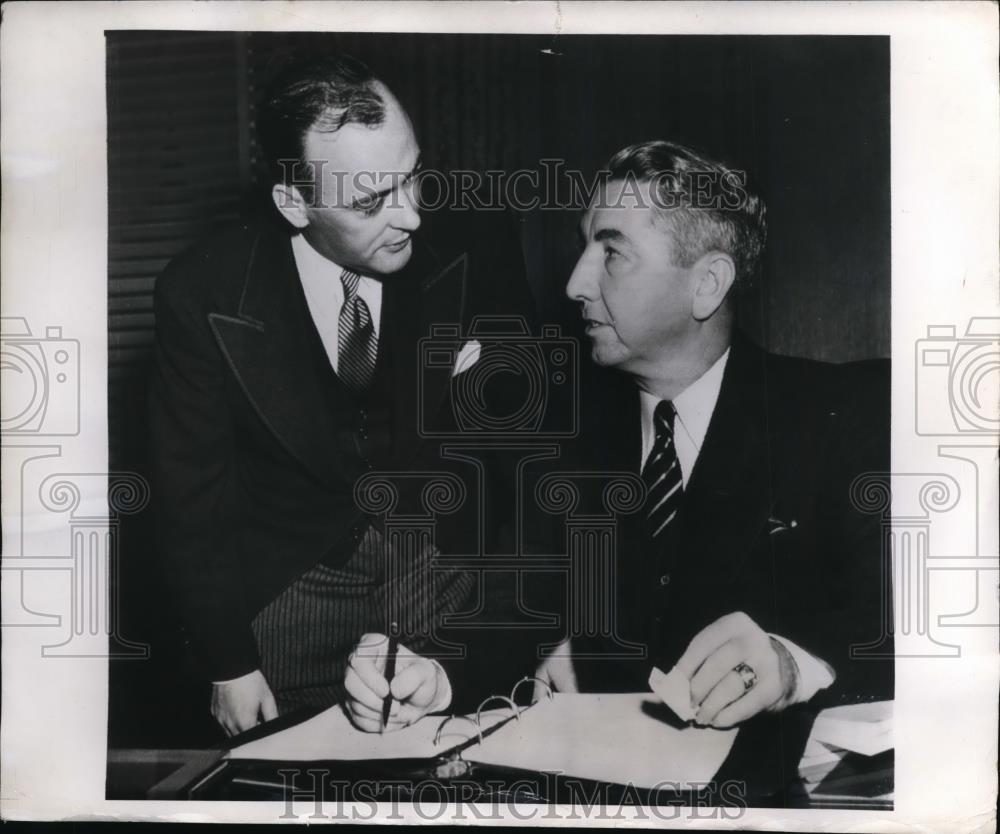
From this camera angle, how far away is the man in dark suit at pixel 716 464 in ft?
8.94

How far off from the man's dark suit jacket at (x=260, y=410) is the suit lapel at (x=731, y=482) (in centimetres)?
55

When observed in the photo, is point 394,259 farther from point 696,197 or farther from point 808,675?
point 808,675

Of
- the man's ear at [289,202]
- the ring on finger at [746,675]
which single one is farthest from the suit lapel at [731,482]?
the man's ear at [289,202]

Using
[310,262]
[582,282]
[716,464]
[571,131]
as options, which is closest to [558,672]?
[716,464]

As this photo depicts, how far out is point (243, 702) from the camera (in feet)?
Result: 9.02

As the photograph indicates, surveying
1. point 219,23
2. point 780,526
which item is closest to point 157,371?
point 219,23

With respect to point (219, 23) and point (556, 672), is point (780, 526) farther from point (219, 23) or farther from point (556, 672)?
point (219, 23)

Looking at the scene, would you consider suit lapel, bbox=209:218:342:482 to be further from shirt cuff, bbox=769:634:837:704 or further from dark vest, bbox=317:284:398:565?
shirt cuff, bbox=769:634:837:704

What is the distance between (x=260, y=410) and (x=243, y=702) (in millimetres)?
738

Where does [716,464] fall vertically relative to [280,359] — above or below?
below

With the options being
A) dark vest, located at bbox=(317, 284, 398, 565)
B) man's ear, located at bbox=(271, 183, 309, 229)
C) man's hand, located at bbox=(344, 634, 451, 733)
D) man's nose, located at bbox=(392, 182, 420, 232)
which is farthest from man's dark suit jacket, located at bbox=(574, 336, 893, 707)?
man's ear, located at bbox=(271, 183, 309, 229)

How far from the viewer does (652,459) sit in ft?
9.04

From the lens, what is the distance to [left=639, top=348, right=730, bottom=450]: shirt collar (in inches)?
109

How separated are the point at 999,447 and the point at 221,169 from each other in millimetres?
2087
